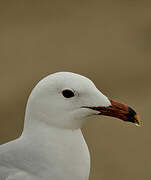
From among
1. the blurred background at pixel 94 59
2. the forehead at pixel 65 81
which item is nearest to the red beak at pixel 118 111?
the forehead at pixel 65 81

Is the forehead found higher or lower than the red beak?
higher

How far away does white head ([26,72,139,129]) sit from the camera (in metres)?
2.46

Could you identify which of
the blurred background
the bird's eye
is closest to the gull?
the bird's eye

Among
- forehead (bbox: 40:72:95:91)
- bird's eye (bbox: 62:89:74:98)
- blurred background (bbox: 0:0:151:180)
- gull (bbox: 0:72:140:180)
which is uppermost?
blurred background (bbox: 0:0:151:180)

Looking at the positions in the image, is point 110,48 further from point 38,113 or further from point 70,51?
point 38,113

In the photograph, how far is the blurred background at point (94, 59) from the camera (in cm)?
476

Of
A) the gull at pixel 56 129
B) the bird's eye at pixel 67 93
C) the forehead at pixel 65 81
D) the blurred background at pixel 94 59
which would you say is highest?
the blurred background at pixel 94 59

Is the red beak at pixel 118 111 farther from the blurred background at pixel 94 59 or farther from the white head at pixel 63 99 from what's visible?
the blurred background at pixel 94 59

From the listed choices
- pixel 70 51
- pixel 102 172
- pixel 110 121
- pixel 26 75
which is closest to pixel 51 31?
pixel 70 51

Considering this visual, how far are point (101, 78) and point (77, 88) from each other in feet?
10.0

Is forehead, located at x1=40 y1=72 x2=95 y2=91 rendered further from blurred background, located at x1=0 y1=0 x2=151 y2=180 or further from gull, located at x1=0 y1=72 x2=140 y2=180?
blurred background, located at x1=0 y1=0 x2=151 y2=180

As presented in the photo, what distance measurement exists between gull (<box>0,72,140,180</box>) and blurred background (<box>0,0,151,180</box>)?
194 centimetres

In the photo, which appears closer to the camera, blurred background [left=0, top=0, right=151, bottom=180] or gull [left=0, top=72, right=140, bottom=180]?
gull [left=0, top=72, right=140, bottom=180]

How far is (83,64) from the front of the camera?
225 inches
